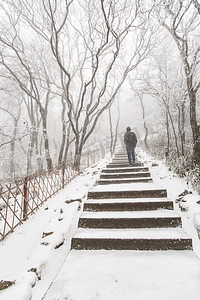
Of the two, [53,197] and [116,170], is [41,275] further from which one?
[116,170]

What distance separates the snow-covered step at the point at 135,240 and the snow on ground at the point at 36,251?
1.12 ft

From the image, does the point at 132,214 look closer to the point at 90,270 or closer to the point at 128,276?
the point at 128,276

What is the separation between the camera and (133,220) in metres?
3.10

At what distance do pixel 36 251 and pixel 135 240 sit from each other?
1.71 metres

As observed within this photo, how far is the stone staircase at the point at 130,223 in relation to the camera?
2.65 metres

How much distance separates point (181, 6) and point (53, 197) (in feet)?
26.9

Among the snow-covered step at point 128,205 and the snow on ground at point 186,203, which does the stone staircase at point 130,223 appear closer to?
the snow-covered step at point 128,205

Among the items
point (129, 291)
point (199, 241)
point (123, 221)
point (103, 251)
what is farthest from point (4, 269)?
point (199, 241)

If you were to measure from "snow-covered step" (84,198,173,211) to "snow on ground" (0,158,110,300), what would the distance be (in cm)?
Result: 43

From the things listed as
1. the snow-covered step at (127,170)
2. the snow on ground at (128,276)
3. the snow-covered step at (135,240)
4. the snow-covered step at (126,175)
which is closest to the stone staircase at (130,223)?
the snow-covered step at (135,240)

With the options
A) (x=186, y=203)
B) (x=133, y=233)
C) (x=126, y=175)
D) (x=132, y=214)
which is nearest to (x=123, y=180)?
(x=126, y=175)

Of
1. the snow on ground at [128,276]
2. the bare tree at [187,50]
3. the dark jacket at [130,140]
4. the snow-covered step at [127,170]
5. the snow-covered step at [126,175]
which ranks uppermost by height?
the bare tree at [187,50]

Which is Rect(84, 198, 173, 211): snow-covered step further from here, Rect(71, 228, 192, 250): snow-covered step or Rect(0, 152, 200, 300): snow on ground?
Rect(71, 228, 192, 250): snow-covered step

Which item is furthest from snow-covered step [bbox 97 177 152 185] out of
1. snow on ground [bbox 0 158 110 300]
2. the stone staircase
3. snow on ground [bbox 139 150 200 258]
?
snow on ground [bbox 0 158 110 300]
